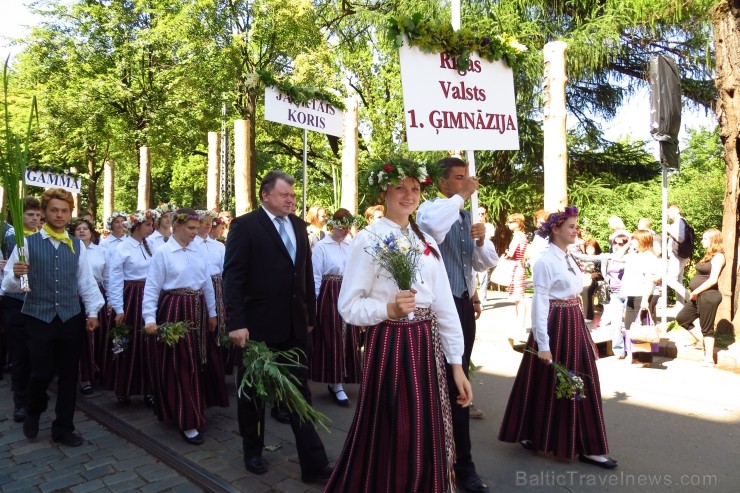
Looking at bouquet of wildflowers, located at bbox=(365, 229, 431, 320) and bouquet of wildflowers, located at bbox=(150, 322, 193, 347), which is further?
bouquet of wildflowers, located at bbox=(150, 322, 193, 347)

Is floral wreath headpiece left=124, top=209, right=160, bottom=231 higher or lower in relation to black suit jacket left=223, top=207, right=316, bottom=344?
higher

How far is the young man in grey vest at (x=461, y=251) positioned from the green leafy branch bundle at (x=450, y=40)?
0.77 meters

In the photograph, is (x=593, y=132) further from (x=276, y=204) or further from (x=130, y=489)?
(x=130, y=489)

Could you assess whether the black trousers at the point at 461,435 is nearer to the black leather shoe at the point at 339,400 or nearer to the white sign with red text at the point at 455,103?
the white sign with red text at the point at 455,103

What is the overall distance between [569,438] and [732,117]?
6135 mm

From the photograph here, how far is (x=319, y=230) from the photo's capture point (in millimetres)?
7039

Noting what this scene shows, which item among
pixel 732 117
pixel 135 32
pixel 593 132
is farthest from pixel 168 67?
pixel 732 117

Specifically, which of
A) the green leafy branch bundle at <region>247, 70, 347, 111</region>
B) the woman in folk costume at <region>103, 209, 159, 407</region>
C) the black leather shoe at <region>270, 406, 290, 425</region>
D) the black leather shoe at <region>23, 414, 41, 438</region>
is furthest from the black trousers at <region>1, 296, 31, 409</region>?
the green leafy branch bundle at <region>247, 70, 347, 111</region>

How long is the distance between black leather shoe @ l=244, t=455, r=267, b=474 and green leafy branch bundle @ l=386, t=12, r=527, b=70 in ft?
9.99

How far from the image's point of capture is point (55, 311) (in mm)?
4887

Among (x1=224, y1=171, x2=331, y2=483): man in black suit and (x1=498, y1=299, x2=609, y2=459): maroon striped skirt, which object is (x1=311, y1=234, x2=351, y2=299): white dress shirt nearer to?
(x1=224, y1=171, x2=331, y2=483): man in black suit

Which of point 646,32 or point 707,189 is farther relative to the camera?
point 646,32

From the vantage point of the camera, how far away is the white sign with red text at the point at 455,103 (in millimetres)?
3998

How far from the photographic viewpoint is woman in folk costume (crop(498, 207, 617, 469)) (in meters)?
4.26
